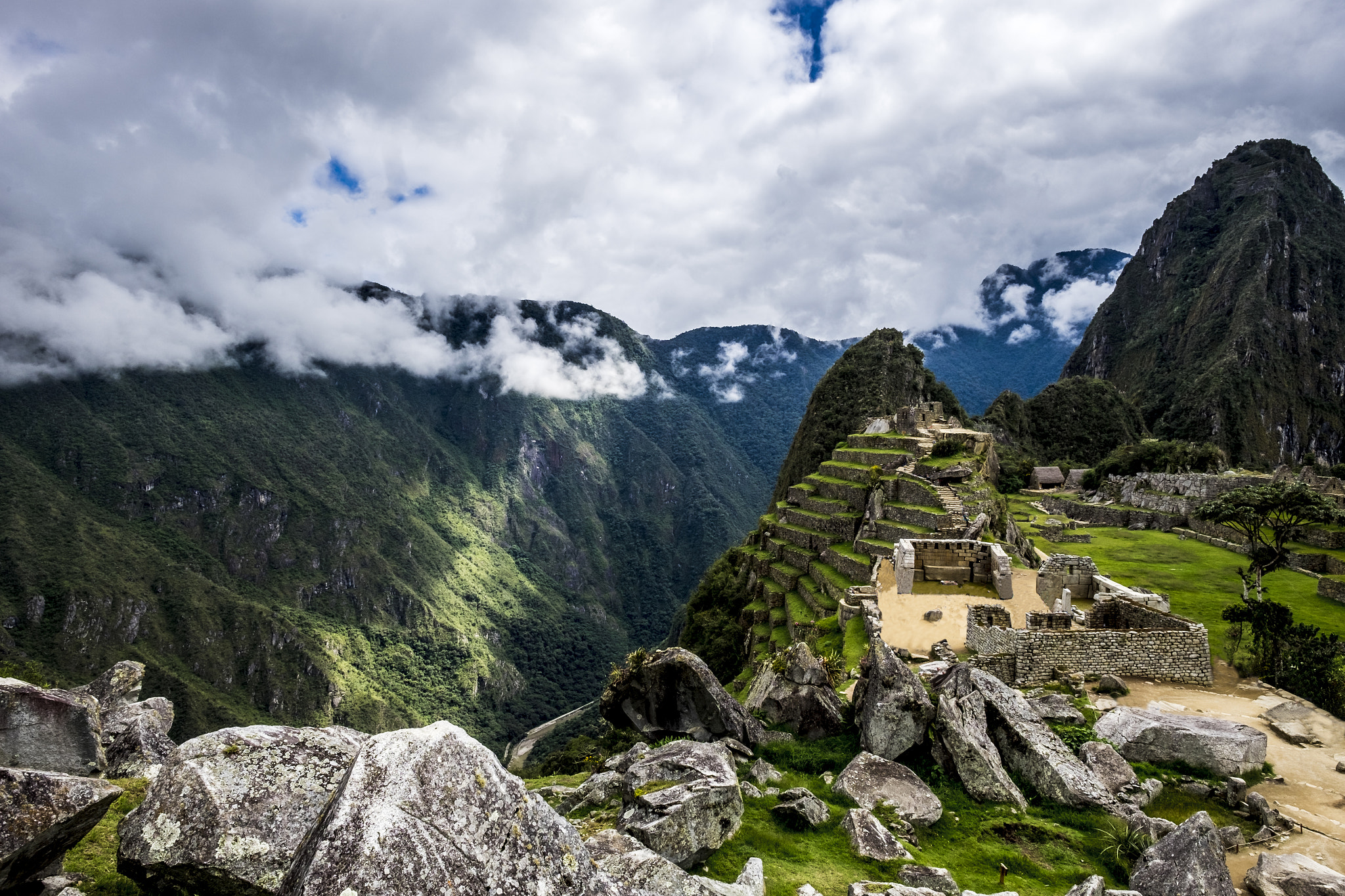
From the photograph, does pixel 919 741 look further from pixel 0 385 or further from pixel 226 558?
pixel 0 385

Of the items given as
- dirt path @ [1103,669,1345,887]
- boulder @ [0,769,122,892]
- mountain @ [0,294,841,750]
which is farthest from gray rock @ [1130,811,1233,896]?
mountain @ [0,294,841,750]

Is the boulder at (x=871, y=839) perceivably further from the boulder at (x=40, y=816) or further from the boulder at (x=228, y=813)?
the boulder at (x=40, y=816)

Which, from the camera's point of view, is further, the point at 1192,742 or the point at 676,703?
the point at 676,703

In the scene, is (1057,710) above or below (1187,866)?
below

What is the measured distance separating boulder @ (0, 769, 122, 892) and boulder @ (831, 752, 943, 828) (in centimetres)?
861

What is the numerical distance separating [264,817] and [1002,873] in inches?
312

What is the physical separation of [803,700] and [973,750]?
2987mm

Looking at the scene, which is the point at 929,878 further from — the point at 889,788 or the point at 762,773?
the point at 762,773

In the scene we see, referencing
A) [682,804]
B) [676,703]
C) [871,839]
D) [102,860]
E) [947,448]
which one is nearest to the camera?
[102,860]

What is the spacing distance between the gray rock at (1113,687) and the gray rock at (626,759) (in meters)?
9.63

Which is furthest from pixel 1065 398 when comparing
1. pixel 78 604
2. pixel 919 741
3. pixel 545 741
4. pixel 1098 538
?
pixel 78 604

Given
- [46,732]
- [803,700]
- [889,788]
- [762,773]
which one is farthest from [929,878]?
[46,732]

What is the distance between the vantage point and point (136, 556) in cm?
12675

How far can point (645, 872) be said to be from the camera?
5.26 meters
